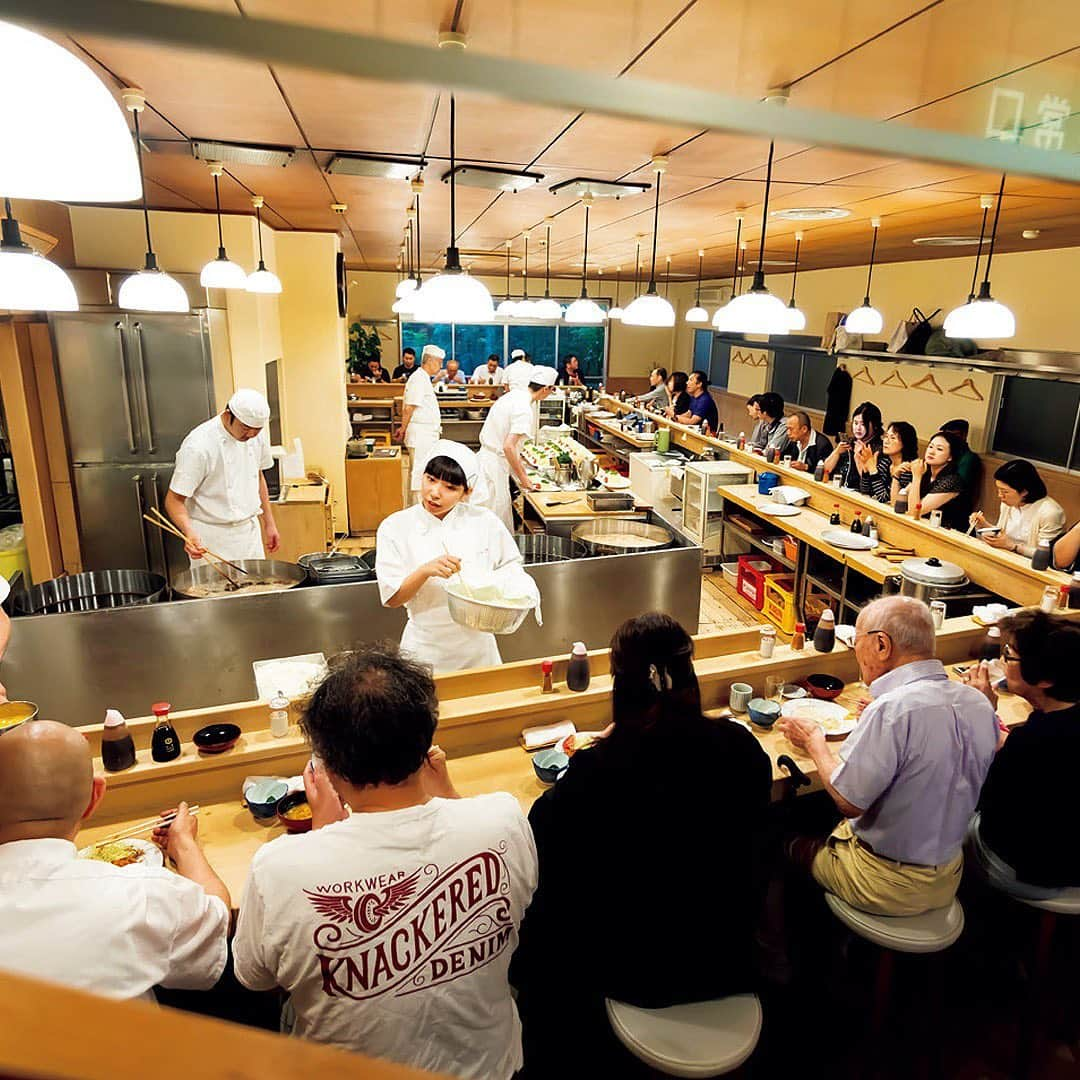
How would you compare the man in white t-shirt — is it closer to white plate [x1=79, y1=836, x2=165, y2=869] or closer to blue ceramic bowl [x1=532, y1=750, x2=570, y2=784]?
white plate [x1=79, y1=836, x2=165, y2=869]

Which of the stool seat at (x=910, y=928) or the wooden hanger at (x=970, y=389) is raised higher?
the wooden hanger at (x=970, y=389)

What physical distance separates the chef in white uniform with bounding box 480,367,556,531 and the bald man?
189 inches

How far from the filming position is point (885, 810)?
2123 millimetres

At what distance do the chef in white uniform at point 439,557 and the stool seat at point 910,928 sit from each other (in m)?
1.68

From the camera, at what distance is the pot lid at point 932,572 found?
14.1ft

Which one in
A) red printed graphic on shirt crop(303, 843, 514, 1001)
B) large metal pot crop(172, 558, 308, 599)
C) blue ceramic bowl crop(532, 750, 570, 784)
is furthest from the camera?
large metal pot crop(172, 558, 308, 599)

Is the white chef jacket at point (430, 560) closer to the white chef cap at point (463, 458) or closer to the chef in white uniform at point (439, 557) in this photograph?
the chef in white uniform at point (439, 557)

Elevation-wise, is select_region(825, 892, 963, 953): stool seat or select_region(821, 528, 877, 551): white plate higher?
select_region(821, 528, 877, 551): white plate

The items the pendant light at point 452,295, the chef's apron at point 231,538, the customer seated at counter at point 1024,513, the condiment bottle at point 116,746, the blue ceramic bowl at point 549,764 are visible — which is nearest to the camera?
the condiment bottle at point 116,746

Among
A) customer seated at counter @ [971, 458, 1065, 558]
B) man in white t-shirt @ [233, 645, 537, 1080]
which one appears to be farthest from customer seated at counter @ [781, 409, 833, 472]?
man in white t-shirt @ [233, 645, 537, 1080]

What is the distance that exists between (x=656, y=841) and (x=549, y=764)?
34.4 inches

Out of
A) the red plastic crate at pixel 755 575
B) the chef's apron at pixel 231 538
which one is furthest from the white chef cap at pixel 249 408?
the red plastic crate at pixel 755 575

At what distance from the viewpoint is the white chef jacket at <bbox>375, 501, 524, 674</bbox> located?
320cm

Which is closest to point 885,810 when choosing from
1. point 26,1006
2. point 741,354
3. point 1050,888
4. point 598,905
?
point 1050,888
